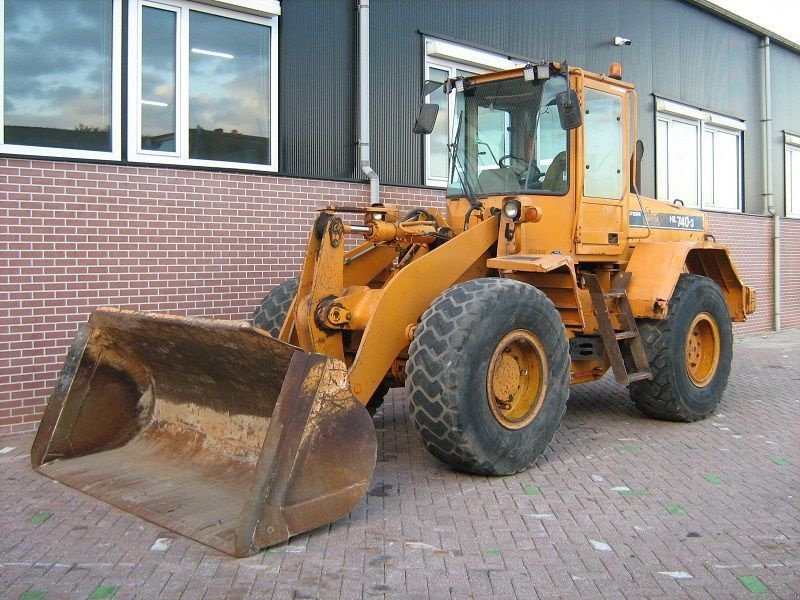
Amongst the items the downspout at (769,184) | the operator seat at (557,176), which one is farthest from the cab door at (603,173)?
the downspout at (769,184)

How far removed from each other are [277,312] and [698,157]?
35.9 ft

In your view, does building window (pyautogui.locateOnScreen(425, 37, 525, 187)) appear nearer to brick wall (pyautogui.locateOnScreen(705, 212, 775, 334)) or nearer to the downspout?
brick wall (pyautogui.locateOnScreen(705, 212, 775, 334))

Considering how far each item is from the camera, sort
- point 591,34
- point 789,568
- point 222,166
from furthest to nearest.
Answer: point 591,34, point 222,166, point 789,568

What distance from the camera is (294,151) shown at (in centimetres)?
869

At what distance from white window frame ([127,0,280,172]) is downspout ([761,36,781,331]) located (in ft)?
37.3

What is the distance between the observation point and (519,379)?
231 inches

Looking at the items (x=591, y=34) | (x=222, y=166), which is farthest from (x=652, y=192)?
(x=222, y=166)

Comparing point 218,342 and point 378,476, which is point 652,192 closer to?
point 378,476

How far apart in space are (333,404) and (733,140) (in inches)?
543

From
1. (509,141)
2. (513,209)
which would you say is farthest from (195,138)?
(513,209)

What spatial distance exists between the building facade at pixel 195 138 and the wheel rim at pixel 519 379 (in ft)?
11.1

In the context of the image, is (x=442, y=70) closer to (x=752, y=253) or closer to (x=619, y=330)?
(x=619, y=330)

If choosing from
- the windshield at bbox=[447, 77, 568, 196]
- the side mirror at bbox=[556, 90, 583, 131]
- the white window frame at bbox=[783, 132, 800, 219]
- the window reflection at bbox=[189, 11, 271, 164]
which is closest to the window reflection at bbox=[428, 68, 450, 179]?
the window reflection at bbox=[189, 11, 271, 164]

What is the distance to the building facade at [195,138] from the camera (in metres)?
6.97
